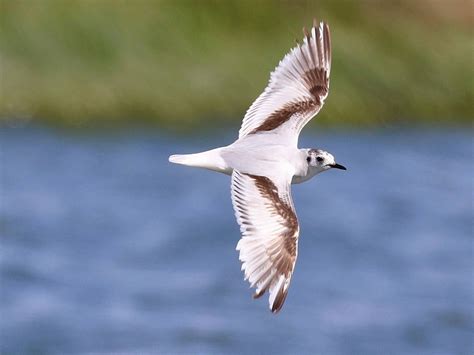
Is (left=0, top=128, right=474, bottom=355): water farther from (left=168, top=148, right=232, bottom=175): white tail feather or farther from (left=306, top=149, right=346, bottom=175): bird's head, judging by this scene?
(left=168, top=148, right=232, bottom=175): white tail feather

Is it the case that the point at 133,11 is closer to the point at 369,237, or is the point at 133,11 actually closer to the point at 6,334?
the point at 369,237

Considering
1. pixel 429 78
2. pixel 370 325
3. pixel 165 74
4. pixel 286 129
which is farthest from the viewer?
pixel 429 78

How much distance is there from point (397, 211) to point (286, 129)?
599 inches

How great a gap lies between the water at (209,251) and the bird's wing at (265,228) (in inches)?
386

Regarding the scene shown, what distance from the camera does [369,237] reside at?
24266mm

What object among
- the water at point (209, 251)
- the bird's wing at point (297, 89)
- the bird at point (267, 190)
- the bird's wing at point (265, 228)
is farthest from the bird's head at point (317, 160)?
the water at point (209, 251)

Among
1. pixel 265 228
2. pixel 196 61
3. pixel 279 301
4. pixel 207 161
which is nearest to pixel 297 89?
pixel 207 161

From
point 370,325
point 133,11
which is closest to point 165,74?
point 133,11

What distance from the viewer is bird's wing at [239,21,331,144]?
11.0 meters

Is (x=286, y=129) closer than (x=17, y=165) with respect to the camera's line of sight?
Yes

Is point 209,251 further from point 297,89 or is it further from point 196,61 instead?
point 297,89

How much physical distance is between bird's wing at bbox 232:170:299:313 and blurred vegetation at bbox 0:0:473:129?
1529 cm

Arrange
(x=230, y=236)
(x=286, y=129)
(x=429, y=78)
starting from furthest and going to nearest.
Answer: (x=429, y=78)
(x=230, y=236)
(x=286, y=129)

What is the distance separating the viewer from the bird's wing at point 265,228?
9.70 m
